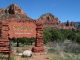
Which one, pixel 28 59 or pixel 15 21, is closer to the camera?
pixel 28 59

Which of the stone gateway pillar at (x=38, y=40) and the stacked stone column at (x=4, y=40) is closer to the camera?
the stacked stone column at (x=4, y=40)

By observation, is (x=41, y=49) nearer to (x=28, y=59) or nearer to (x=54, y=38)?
(x=28, y=59)

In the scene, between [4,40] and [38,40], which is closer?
[4,40]

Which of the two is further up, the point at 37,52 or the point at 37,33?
the point at 37,33

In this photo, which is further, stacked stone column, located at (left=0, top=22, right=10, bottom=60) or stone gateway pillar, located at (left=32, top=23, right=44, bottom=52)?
stone gateway pillar, located at (left=32, top=23, right=44, bottom=52)

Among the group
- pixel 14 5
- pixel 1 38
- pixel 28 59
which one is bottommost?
pixel 28 59

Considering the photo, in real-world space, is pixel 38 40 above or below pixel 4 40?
below

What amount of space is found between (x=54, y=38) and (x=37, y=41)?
74.6 feet

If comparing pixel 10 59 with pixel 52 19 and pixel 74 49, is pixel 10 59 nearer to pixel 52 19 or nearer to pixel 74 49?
pixel 74 49

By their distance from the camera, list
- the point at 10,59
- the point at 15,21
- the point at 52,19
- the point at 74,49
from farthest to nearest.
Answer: the point at 52,19 → the point at 74,49 → the point at 15,21 → the point at 10,59

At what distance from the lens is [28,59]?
69.5 feet

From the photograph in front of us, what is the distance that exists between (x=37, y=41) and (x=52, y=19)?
9388 cm

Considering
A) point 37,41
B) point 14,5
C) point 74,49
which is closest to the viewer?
point 37,41

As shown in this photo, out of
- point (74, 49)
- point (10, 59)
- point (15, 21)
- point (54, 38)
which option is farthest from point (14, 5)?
point (10, 59)
